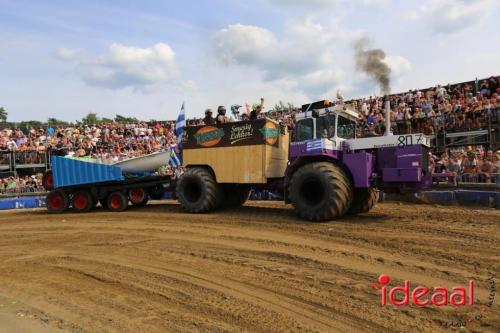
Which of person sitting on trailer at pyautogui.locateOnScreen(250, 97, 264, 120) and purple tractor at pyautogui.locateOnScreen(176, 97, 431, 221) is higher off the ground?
person sitting on trailer at pyautogui.locateOnScreen(250, 97, 264, 120)

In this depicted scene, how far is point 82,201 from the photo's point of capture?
13836 mm

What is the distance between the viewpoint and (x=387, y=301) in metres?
4.80

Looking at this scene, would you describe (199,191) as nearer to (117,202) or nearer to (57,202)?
(117,202)

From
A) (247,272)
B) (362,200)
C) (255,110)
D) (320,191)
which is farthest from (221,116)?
(247,272)

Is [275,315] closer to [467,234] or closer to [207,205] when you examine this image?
[467,234]

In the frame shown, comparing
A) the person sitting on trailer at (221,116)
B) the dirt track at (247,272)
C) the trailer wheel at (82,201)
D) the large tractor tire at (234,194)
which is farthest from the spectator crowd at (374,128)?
the dirt track at (247,272)

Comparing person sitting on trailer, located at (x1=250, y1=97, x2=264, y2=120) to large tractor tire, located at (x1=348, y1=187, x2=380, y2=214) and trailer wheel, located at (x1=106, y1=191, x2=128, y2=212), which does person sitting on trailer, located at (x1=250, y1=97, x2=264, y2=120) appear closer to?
large tractor tire, located at (x1=348, y1=187, x2=380, y2=214)

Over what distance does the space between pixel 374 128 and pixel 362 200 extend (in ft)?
19.2

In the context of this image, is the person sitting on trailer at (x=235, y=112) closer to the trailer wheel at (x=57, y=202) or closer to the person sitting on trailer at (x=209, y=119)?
the person sitting on trailer at (x=209, y=119)

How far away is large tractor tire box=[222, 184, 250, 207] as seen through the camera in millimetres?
12336

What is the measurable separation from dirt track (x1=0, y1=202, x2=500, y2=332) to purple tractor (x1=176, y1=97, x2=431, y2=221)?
0.71 metres

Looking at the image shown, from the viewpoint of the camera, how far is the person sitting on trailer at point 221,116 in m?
11.7

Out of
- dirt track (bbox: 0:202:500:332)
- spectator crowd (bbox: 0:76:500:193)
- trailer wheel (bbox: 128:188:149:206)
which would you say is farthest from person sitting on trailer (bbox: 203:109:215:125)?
trailer wheel (bbox: 128:188:149:206)

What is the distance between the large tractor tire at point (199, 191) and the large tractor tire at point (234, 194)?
56cm
